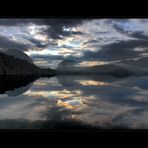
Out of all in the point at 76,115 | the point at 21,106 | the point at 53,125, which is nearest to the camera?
the point at 53,125

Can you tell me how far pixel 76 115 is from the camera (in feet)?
8.36
